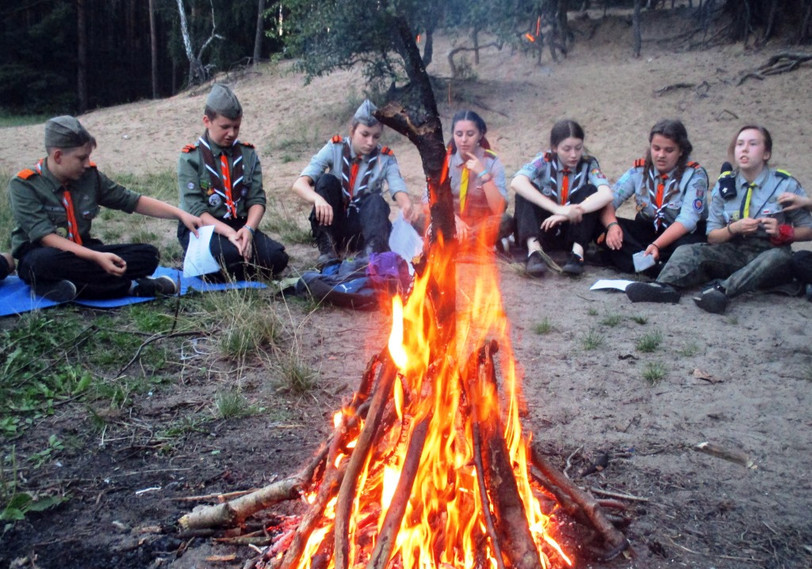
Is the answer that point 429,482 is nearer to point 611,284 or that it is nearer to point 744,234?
point 611,284

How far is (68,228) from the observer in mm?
4793

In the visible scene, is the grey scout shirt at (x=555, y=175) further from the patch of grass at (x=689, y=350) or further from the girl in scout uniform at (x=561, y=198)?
the patch of grass at (x=689, y=350)

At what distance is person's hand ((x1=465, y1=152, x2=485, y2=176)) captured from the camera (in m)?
5.98

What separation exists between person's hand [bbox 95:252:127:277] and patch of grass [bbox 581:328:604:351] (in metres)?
3.04

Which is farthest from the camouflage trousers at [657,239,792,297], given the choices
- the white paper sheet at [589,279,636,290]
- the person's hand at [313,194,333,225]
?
the person's hand at [313,194,333,225]

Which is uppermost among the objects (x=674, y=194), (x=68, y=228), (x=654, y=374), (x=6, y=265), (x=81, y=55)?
(x=81, y=55)

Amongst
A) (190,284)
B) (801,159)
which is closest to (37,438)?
(190,284)

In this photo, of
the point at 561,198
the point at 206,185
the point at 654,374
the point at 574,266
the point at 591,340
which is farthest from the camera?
the point at 561,198

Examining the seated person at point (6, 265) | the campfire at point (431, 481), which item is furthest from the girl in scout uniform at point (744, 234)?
the seated person at point (6, 265)

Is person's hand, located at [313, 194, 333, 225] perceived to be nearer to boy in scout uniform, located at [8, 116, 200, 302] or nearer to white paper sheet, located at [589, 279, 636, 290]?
boy in scout uniform, located at [8, 116, 200, 302]

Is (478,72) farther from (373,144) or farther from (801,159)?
(373,144)

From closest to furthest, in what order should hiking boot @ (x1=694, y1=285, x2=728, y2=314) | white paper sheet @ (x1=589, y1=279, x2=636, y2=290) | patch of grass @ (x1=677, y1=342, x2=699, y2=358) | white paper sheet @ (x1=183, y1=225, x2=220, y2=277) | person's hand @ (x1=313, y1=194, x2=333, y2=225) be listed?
patch of grass @ (x1=677, y1=342, x2=699, y2=358), hiking boot @ (x1=694, y1=285, x2=728, y2=314), white paper sheet @ (x1=183, y1=225, x2=220, y2=277), white paper sheet @ (x1=589, y1=279, x2=636, y2=290), person's hand @ (x1=313, y1=194, x2=333, y2=225)

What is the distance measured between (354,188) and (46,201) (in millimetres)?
2418

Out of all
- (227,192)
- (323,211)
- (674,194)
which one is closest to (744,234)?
(674,194)
